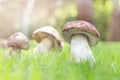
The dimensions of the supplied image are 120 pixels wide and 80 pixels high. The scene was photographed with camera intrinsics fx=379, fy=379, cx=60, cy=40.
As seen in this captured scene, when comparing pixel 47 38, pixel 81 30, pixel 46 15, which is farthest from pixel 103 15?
pixel 81 30

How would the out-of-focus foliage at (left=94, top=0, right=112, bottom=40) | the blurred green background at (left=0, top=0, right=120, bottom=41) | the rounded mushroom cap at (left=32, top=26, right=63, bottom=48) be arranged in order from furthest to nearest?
the blurred green background at (left=0, top=0, right=120, bottom=41), the out-of-focus foliage at (left=94, top=0, right=112, bottom=40), the rounded mushroom cap at (left=32, top=26, right=63, bottom=48)

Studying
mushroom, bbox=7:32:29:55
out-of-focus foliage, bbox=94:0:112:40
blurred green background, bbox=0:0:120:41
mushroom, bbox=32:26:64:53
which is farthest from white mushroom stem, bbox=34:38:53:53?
out-of-focus foliage, bbox=94:0:112:40

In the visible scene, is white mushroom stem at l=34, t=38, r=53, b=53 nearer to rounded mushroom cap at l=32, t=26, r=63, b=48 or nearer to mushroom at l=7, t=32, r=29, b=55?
rounded mushroom cap at l=32, t=26, r=63, b=48

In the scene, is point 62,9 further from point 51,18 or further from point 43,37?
point 43,37

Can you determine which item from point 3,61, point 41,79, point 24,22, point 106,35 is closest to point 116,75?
point 41,79

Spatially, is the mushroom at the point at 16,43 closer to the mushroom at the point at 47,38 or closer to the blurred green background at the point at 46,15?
the mushroom at the point at 47,38
